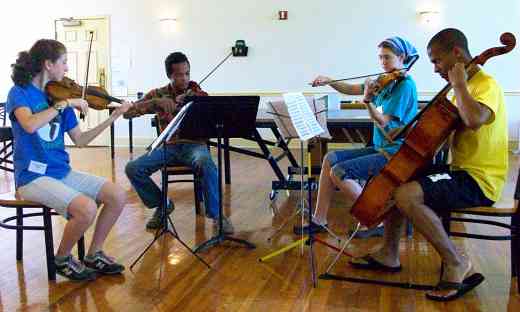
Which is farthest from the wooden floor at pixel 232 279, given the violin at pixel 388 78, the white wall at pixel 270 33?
the white wall at pixel 270 33

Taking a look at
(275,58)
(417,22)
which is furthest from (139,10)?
(417,22)

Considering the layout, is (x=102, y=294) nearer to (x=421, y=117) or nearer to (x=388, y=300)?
(x=388, y=300)

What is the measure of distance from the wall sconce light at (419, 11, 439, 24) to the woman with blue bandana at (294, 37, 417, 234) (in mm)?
4377

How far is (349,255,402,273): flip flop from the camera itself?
8.43 feet

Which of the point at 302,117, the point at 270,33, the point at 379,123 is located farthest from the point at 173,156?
the point at 270,33

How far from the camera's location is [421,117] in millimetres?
2125

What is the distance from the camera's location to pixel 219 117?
9.00 ft

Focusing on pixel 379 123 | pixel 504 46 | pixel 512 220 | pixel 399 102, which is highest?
pixel 504 46

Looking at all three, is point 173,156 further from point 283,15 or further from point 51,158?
point 283,15

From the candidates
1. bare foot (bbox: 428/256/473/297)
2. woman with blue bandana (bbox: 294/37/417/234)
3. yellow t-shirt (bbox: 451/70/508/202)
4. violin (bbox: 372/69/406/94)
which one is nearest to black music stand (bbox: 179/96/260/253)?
woman with blue bandana (bbox: 294/37/417/234)

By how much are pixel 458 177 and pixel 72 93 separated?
184 centimetres

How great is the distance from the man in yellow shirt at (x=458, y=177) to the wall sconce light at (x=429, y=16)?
16.9ft

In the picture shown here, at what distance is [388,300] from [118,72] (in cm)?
667

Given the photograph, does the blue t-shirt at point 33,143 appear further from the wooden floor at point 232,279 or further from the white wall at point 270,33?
the white wall at point 270,33
